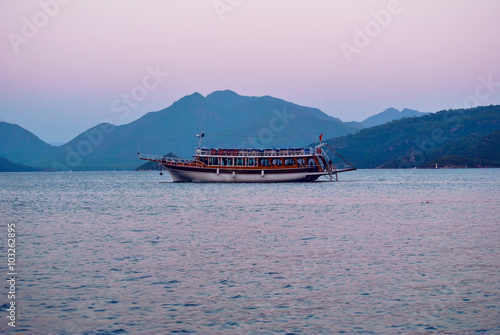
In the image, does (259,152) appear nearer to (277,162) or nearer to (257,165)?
(257,165)

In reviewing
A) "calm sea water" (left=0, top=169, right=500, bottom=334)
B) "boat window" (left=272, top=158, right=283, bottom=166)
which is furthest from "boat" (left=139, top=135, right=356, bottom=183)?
"calm sea water" (left=0, top=169, right=500, bottom=334)

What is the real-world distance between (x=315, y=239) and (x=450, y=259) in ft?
32.2

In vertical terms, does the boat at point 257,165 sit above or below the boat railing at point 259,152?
below

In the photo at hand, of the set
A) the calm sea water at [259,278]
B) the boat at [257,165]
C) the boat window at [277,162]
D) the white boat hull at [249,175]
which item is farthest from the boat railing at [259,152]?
the calm sea water at [259,278]

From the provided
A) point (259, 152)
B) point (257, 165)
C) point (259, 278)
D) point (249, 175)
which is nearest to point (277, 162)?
point (257, 165)

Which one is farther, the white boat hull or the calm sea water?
the white boat hull

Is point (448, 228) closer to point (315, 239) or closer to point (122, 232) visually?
point (315, 239)

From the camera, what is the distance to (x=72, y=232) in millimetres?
40812

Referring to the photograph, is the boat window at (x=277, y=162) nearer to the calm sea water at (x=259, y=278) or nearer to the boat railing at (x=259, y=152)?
the boat railing at (x=259, y=152)

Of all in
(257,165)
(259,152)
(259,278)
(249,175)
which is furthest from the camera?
(259,152)

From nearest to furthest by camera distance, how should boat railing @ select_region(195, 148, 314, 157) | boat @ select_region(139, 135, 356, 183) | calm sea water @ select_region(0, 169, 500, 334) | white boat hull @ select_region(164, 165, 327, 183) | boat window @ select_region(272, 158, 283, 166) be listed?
calm sea water @ select_region(0, 169, 500, 334) < boat @ select_region(139, 135, 356, 183) < boat window @ select_region(272, 158, 283, 166) < white boat hull @ select_region(164, 165, 327, 183) < boat railing @ select_region(195, 148, 314, 157)

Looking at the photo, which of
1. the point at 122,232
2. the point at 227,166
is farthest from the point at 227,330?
the point at 227,166

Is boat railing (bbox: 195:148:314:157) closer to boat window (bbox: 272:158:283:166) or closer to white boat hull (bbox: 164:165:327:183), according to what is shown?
boat window (bbox: 272:158:283:166)

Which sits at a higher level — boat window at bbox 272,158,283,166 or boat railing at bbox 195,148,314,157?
boat railing at bbox 195,148,314,157
